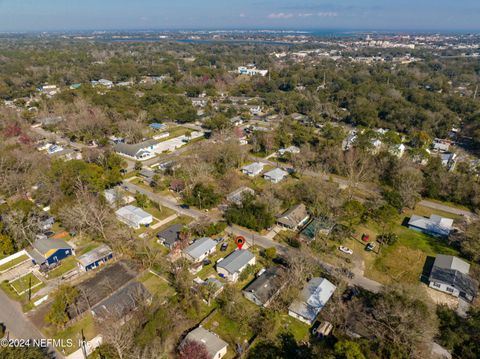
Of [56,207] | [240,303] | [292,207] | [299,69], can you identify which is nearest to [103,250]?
[56,207]

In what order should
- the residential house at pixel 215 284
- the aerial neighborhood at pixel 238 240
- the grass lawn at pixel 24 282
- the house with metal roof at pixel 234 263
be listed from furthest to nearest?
1. the house with metal roof at pixel 234 263
2. the grass lawn at pixel 24 282
3. the residential house at pixel 215 284
4. the aerial neighborhood at pixel 238 240

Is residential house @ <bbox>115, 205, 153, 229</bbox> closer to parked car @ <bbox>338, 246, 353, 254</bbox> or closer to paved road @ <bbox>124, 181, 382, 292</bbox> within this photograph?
paved road @ <bbox>124, 181, 382, 292</bbox>

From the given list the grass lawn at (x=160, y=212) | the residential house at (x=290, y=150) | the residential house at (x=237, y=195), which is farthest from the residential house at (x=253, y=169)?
the grass lawn at (x=160, y=212)

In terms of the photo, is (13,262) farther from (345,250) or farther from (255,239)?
(345,250)

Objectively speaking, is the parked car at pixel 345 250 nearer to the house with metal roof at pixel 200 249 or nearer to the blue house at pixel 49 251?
the house with metal roof at pixel 200 249

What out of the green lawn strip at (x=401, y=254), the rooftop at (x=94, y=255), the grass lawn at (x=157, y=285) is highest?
the rooftop at (x=94, y=255)

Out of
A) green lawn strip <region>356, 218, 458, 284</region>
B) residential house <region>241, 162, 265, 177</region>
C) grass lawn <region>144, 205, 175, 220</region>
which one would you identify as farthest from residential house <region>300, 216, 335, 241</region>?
grass lawn <region>144, 205, 175, 220</region>
